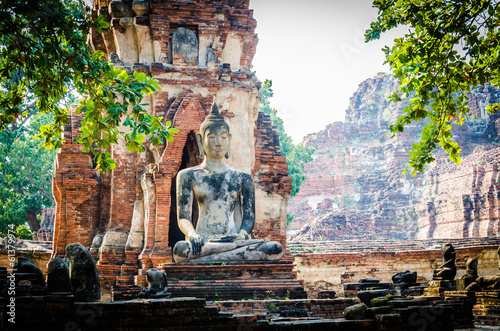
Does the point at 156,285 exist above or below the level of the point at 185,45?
below

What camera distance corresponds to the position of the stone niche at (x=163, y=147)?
10953mm

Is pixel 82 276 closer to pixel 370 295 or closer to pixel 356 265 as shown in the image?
pixel 370 295

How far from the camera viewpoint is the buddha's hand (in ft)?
29.2

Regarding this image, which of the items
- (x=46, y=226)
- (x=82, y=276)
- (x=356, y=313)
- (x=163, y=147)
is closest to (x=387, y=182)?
(x=46, y=226)

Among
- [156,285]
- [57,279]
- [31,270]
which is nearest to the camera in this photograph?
[57,279]

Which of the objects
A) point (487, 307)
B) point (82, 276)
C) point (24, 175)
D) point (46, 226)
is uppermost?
point (24, 175)

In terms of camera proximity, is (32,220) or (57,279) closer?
(57,279)

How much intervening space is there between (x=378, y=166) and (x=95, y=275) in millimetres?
47666

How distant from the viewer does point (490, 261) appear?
16.3 meters

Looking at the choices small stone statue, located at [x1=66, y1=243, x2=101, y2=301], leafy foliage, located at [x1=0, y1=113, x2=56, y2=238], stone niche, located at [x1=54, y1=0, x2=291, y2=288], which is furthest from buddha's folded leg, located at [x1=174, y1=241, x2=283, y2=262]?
leafy foliage, located at [x1=0, y1=113, x2=56, y2=238]

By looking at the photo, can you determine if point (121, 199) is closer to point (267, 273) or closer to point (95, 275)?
point (267, 273)

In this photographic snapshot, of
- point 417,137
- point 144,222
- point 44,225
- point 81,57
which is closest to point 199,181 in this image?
point 144,222

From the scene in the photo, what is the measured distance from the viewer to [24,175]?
21.2m

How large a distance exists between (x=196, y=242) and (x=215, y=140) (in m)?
1.91
